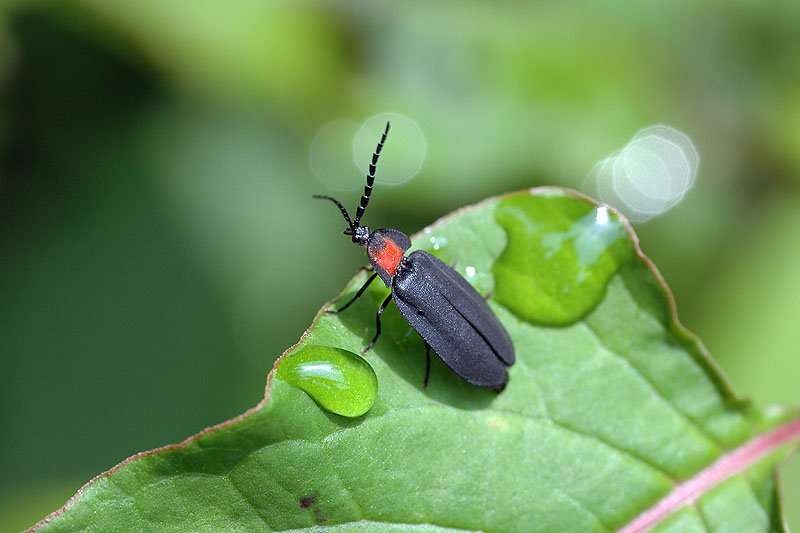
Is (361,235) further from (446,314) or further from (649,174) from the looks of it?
(649,174)

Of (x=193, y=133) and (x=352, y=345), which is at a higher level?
(x=193, y=133)

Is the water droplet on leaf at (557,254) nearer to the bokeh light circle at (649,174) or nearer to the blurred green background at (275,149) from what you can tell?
the blurred green background at (275,149)

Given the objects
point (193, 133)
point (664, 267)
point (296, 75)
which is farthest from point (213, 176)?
point (664, 267)

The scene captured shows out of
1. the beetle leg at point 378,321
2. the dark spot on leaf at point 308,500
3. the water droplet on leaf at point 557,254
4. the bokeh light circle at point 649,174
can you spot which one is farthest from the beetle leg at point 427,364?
the bokeh light circle at point 649,174

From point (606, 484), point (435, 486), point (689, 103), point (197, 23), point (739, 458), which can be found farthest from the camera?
point (689, 103)

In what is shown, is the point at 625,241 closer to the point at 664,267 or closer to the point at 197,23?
the point at 664,267

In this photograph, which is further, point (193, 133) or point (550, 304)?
point (193, 133)

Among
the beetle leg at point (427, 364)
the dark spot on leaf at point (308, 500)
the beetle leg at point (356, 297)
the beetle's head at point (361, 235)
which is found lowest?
the dark spot on leaf at point (308, 500)
